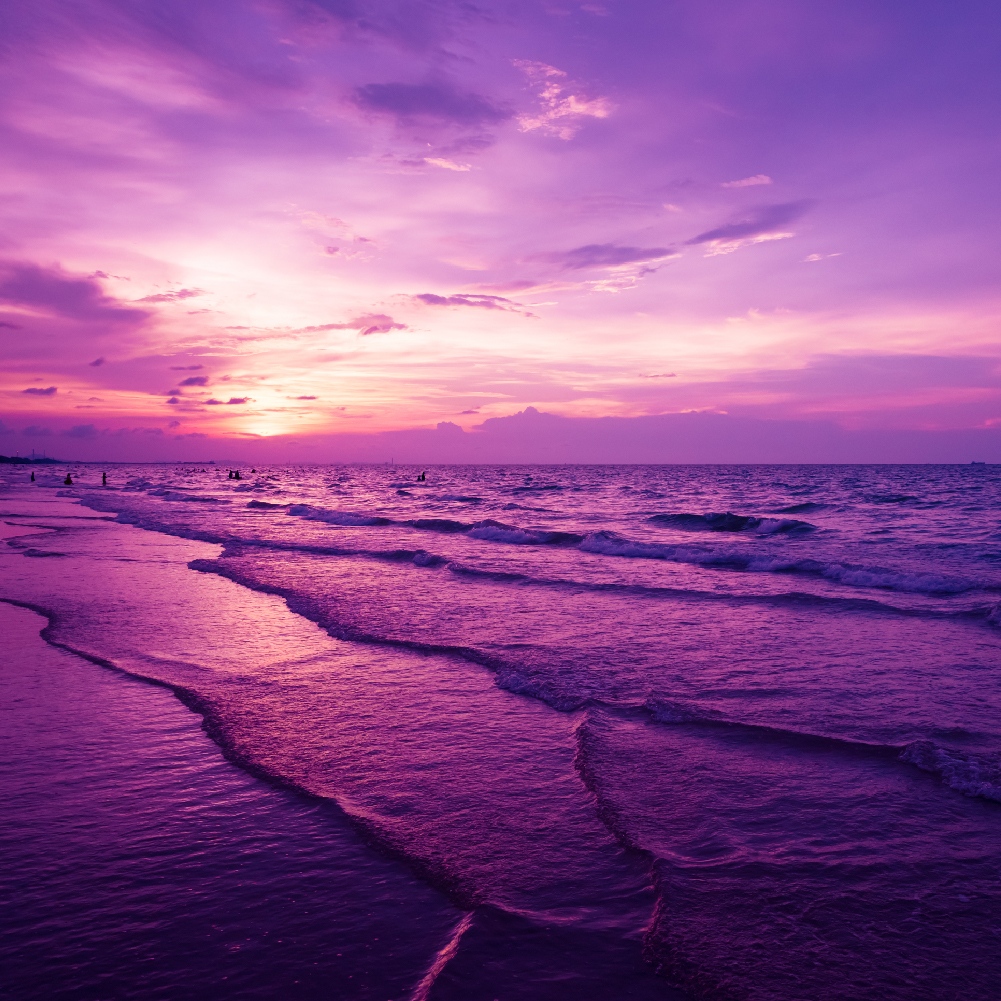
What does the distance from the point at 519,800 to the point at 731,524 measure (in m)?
38.4

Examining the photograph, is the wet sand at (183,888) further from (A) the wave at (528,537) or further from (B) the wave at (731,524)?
(B) the wave at (731,524)

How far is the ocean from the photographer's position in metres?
4.59

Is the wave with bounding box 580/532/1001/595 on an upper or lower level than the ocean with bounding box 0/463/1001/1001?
lower

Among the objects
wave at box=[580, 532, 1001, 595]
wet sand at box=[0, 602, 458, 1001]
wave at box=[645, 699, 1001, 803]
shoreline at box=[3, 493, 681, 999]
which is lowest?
wave at box=[580, 532, 1001, 595]

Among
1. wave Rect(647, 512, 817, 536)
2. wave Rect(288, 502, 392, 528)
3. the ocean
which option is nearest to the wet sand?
the ocean

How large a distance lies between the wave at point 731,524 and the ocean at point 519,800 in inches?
872

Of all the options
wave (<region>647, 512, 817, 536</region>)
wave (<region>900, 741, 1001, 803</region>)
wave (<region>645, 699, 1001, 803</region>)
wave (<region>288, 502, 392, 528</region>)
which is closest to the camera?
wave (<region>900, 741, 1001, 803</region>)

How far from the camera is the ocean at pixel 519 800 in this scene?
4594 millimetres

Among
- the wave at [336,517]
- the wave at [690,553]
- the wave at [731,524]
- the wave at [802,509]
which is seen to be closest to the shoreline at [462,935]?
the wave at [690,553]

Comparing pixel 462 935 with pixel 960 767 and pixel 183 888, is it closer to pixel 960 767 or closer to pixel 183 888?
pixel 183 888

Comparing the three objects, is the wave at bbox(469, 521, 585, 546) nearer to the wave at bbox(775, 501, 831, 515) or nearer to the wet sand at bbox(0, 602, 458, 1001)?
the wave at bbox(775, 501, 831, 515)

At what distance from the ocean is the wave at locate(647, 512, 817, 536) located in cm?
2214

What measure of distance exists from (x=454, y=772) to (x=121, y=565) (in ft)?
65.1

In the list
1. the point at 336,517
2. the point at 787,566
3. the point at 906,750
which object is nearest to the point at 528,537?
the point at 787,566
